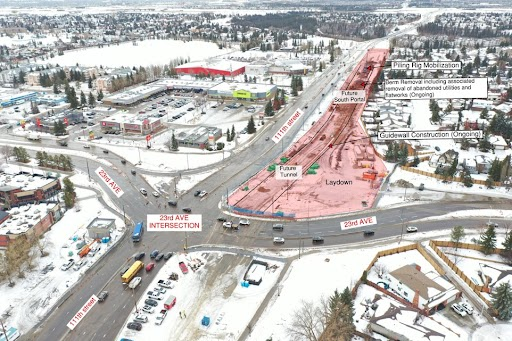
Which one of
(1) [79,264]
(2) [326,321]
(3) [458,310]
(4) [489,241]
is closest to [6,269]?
(1) [79,264]

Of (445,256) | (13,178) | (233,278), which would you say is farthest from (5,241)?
(445,256)

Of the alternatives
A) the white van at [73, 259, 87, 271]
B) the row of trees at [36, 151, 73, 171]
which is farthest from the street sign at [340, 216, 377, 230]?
the row of trees at [36, 151, 73, 171]

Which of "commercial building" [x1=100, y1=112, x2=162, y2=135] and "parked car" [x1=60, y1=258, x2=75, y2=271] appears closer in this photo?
"parked car" [x1=60, y1=258, x2=75, y2=271]

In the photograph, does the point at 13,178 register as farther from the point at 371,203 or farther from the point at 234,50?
the point at 234,50

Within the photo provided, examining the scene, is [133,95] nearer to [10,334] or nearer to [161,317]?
[10,334]

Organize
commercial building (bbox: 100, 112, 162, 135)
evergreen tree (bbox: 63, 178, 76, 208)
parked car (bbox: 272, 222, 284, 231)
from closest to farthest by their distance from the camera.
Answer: parked car (bbox: 272, 222, 284, 231)
evergreen tree (bbox: 63, 178, 76, 208)
commercial building (bbox: 100, 112, 162, 135)
